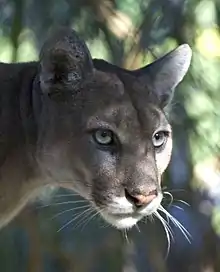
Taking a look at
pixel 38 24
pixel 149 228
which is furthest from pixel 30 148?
pixel 149 228

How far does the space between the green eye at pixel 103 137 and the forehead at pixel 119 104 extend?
0.06 feet

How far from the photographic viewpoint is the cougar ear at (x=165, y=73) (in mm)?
2049

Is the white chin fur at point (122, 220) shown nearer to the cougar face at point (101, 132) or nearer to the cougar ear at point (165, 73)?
the cougar face at point (101, 132)

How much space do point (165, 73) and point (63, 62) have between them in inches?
10.5

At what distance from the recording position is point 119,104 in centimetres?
191

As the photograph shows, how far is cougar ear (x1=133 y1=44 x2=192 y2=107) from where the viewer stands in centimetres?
205

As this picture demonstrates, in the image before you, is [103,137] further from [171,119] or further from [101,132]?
[171,119]

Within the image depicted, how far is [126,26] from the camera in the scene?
2814mm

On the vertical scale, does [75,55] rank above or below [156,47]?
below

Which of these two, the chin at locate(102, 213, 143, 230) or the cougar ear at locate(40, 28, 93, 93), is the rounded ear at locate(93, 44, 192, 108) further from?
the chin at locate(102, 213, 143, 230)

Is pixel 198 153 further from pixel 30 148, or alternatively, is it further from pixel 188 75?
pixel 30 148

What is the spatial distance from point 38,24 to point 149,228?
71 cm

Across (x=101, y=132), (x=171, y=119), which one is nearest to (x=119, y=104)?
(x=101, y=132)

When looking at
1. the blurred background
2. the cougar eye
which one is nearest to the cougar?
the cougar eye
